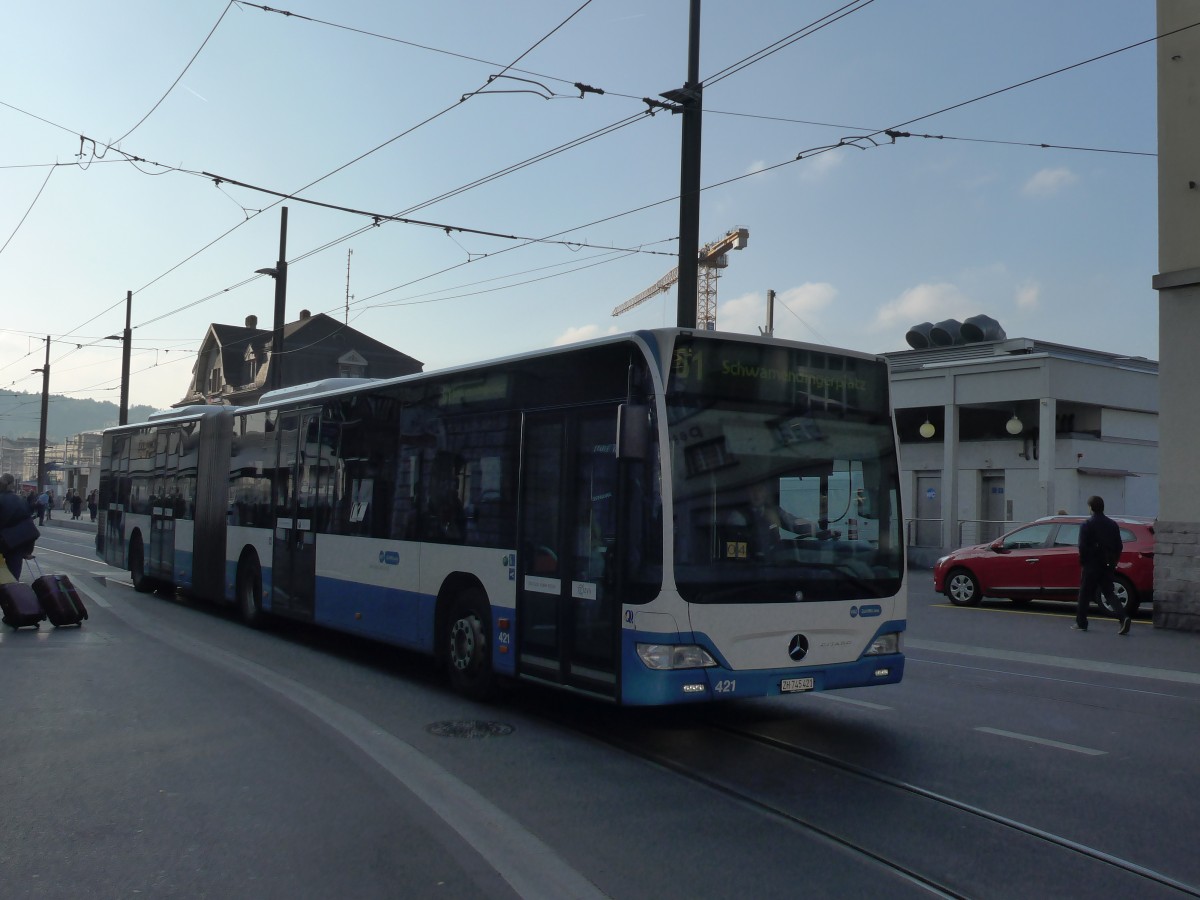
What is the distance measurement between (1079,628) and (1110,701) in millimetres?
6252

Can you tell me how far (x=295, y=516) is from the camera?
44.3 ft

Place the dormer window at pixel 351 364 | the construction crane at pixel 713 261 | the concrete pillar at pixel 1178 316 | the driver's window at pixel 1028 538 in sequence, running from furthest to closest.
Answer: the construction crane at pixel 713 261 < the dormer window at pixel 351 364 < the driver's window at pixel 1028 538 < the concrete pillar at pixel 1178 316

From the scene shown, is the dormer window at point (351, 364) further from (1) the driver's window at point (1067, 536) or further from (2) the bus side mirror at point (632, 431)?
(2) the bus side mirror at point (632, 431)

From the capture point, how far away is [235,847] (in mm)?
5441

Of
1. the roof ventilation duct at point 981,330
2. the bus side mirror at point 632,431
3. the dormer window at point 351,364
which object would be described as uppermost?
the dormer window at point 351,364

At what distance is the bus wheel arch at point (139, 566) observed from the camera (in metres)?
19.9

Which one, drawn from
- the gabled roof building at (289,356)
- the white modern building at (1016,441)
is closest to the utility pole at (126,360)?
the gabled roof building at (289,356)

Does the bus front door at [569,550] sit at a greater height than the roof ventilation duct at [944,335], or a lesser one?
lesser

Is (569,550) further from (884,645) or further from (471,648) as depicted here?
(884,645)

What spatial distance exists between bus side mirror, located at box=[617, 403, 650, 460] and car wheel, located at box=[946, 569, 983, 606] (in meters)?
14.1

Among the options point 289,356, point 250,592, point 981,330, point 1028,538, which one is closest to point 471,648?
point 250,592

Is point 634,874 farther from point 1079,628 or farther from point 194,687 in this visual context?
point 1079,628

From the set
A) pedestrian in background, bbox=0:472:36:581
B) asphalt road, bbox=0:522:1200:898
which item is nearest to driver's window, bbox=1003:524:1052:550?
asphalt road, bbox=0:522:1200:898

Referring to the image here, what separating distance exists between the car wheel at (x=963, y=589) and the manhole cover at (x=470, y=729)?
1327 centimetres
